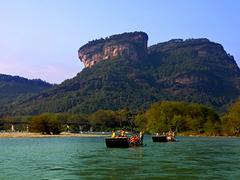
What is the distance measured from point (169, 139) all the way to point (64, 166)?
2892 inches

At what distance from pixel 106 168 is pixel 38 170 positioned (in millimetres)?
6354

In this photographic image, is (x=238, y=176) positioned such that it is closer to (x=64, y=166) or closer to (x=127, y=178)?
(x=127, y=178)

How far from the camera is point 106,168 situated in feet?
153

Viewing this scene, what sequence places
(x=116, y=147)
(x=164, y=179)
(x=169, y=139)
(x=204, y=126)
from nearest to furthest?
(x=164, y=179) < (x=116, y=147) < (x=169, y=139) < (x=204, y=126)

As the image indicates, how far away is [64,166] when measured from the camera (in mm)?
49875

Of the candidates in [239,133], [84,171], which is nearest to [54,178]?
[84,171]

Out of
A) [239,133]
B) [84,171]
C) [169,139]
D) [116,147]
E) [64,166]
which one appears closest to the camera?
[84,171]

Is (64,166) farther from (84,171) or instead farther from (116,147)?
(116,147)

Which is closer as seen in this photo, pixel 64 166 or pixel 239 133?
pixel 64 166

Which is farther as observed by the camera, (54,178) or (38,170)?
(38,170)

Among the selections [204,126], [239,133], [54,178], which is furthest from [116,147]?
[204,126]

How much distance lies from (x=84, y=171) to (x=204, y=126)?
158290mm

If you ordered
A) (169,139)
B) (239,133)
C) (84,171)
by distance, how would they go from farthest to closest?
(239,133) < (169,139) < (84,171)

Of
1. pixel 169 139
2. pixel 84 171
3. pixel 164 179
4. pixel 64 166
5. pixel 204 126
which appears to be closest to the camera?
pixel 164 179
